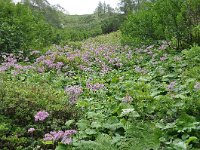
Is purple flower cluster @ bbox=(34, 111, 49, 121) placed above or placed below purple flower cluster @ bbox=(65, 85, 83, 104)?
below

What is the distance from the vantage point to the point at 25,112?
4094 mm

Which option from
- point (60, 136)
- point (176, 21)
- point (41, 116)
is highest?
point (176, 21)

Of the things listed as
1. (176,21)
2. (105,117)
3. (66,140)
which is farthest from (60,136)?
(176,21)

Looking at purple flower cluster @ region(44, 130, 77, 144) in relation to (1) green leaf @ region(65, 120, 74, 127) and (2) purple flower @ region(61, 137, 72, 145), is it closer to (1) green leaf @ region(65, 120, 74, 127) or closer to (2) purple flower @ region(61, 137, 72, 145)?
(2) purple flower @ region(61, 137, 72, 145)

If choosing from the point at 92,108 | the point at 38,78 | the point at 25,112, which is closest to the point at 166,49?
the point at 38,78

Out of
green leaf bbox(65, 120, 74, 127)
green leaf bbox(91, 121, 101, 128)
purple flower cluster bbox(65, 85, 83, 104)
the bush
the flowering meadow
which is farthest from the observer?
the bush

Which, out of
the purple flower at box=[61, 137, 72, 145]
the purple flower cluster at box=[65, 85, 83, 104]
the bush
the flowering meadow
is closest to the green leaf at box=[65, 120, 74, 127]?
the flowering meadow

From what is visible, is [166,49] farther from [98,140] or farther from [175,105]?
[98,140]

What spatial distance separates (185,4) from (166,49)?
141 centimetres

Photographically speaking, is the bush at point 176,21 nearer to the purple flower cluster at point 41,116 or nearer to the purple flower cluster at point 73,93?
the purple flower cluster at point 73,93

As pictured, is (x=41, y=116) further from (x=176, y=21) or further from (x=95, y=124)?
(x=176, y=21)

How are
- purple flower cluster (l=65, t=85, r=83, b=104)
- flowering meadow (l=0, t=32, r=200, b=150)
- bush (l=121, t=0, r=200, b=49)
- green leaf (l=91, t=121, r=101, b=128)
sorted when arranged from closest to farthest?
flowering meadow (l=0, t=32, r=200, b=150) → green leaf (l=91, t=121, r=101, b=128) → purple flower cluster (l=65, t=85, r=83, b=104) → bush (l=121, t=0, r=200, b=49)

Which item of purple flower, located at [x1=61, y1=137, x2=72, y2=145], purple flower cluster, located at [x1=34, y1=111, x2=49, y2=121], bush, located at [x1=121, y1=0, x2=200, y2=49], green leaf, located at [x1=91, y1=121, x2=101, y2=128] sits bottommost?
purple flower, located at [x1=61, y1=137, x2=72, y2=145]

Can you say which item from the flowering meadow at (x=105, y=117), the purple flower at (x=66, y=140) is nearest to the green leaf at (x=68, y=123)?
the flowering meadow at (x=105, y=117)
